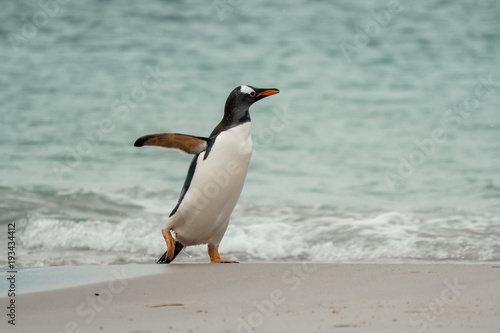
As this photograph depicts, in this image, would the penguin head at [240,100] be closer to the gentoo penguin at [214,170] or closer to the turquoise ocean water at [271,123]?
the gentoo penguin at [214,170]

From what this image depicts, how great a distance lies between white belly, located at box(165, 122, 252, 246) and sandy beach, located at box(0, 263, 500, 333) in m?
0.29

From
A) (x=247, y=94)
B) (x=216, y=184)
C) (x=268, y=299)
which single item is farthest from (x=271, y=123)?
(x=268, y=299)

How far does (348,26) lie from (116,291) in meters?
16.8

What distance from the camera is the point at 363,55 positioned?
18.2 meters

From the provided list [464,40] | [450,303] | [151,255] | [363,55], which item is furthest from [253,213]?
[464,40]

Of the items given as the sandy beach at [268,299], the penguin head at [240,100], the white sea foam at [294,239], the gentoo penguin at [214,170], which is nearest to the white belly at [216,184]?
the gentoo penguin at [214,170]

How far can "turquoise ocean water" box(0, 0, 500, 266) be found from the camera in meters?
7.00

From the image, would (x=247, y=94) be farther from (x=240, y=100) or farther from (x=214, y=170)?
(x=214, y=170)

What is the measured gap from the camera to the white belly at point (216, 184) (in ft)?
15.8

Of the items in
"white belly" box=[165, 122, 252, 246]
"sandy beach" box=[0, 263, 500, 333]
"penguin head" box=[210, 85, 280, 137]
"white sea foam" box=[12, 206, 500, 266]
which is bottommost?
"white sea foam" box=[12, 206, 500, 266]

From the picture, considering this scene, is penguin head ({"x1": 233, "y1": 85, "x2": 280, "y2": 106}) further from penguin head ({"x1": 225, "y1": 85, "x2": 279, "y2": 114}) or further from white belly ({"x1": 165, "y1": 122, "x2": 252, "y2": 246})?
white belly ({"x1": 165, "y1": 122, "x2": 252, "y2": 246})

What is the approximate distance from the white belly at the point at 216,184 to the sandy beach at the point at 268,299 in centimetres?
29

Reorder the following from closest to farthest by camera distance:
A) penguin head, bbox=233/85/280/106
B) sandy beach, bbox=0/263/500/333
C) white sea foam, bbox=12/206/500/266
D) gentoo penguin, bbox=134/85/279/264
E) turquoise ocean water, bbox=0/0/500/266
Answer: sandy beach, bbox=0/263/500/333, gentoo penguin, bbox=134/85/279/264, penguin head, bbox=233/85/280/106, white sea foam, bbox=12/206/500/266, turquoise ocean water, bbox=0/0/500/266

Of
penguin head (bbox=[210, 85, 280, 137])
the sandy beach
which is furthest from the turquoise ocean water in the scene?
penguin head (bbox=[210, 85, 280, 137])
